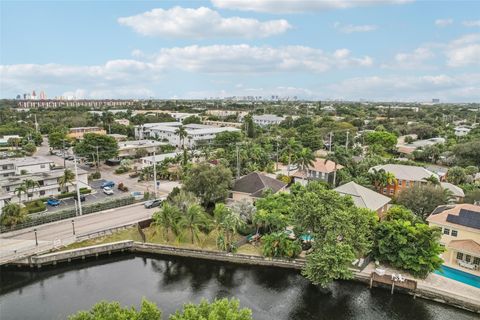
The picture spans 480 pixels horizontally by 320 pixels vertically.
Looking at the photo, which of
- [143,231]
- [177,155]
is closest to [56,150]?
[177,155]

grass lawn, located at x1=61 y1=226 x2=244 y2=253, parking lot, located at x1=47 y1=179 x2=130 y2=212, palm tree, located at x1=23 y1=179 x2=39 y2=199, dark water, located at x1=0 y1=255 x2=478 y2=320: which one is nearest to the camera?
dark water, located at x1=0 y1=255 x2=478 y2=320

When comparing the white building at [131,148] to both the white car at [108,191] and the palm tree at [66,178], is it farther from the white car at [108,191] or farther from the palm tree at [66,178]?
the palm tree at [66,178]

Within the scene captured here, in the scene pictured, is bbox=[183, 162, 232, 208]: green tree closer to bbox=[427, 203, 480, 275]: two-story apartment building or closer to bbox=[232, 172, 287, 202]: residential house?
bbox=[232, 172, 287, 202]: residential house

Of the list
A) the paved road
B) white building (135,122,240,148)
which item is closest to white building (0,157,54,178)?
the paved road

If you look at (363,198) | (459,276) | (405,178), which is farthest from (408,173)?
(459,276)

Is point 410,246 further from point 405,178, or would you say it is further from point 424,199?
point 405,178

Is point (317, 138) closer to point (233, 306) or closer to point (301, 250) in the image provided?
point (301, 250)
